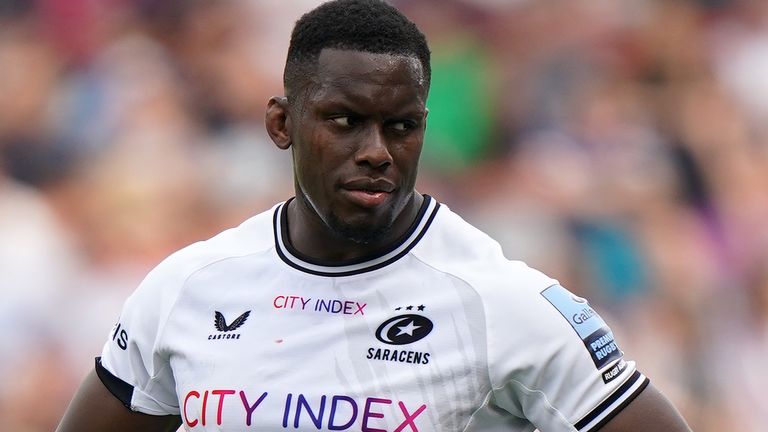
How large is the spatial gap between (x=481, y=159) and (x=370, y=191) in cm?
455

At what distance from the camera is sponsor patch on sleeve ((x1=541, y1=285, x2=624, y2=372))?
2.96 metres

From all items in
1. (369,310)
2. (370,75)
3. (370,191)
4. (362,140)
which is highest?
(370,75)

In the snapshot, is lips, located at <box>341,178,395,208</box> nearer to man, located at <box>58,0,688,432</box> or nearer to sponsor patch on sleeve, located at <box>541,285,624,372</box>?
man, located at <box>58,0,688,432</box>

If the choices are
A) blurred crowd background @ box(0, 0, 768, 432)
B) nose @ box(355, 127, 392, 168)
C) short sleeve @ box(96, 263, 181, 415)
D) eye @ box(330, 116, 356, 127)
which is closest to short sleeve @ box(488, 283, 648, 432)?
nose @ box(355, 127, 392, 168)

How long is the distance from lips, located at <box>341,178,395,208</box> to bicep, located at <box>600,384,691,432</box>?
715 mm

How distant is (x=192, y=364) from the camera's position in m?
3.22

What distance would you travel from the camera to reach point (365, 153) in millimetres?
3004

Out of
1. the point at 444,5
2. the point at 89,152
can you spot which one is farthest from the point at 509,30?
the point at 89,152

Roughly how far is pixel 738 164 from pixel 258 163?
277 cm

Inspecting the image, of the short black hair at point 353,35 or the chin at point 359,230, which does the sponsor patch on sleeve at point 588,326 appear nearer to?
the chin at point 359,230

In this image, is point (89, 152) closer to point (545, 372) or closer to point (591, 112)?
point (591, 112)

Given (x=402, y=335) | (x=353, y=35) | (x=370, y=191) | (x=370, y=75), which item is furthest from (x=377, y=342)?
(x=353, y=35)

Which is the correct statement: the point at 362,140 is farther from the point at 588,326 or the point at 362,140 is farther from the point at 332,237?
the point at 588,326

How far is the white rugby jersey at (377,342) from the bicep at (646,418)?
2cm
